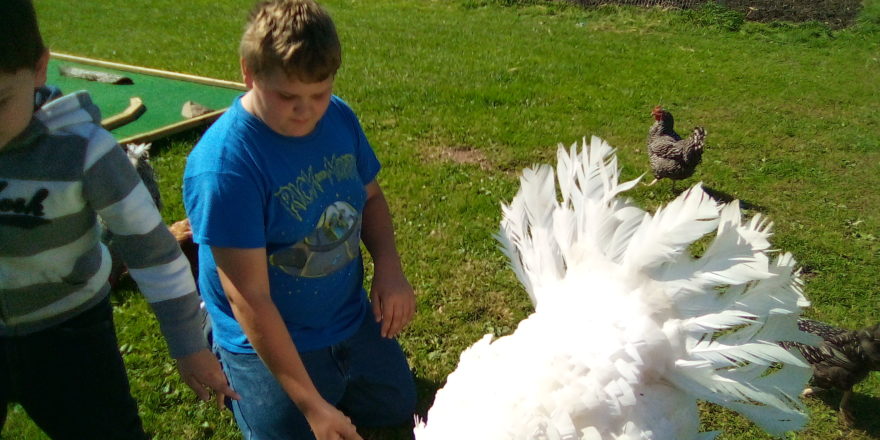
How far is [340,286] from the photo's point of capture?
254cm

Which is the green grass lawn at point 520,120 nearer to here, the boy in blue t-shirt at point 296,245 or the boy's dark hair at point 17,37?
the boy in blue t-shirt at point 296,245

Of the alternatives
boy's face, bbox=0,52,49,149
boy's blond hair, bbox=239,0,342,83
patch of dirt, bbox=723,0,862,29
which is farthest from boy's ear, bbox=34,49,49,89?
patch of dirt, bbox=723,0,862,29

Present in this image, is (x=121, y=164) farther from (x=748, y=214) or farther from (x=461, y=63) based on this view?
(x=461, y=63)

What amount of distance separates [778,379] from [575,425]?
0.84 meters

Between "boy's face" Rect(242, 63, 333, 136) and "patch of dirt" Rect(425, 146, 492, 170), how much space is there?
3249 mm

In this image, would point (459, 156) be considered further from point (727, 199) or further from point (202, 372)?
point (202, 372)

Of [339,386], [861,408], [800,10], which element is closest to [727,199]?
[861,408]

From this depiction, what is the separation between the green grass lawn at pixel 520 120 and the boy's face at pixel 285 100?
59.4 inches

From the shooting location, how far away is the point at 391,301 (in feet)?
8.21

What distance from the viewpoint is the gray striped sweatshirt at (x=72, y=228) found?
1706 millimetres

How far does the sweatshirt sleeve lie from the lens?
1.77 meters

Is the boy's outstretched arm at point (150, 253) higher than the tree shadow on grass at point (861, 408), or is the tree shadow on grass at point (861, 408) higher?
the boy's outstretched arm at point (150, 253)

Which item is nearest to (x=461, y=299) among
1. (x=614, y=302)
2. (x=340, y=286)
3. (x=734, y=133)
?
(x=340, y=286)

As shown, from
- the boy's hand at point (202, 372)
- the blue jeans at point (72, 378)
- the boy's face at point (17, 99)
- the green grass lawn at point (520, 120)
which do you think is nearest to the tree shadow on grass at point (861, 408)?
the green grass lawn at point (520, 120)
